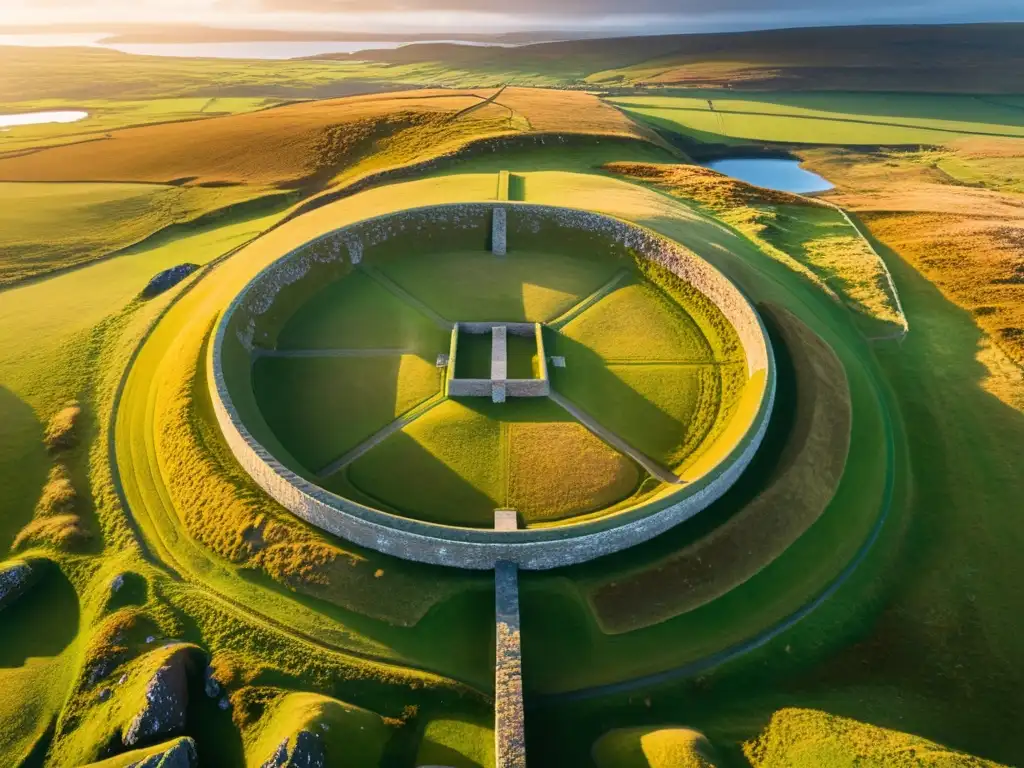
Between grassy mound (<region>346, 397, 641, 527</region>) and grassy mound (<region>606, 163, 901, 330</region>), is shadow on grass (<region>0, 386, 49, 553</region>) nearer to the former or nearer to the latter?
grassy mound (<region>346, 397, 641, 527</region>)

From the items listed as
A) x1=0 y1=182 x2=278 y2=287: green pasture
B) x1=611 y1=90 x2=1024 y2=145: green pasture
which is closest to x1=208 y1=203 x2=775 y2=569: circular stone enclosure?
x1=0 y1=182 x2=278 y2=287: green pasture

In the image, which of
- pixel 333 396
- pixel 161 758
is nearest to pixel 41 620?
pixel 161 758

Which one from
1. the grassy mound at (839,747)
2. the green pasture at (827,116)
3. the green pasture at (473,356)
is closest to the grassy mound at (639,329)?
the green pasture at (473,356)

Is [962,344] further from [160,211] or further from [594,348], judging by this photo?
[160,211]

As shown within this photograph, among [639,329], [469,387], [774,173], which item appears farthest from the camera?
[774,173]

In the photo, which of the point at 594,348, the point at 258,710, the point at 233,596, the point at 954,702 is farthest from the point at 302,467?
the point at 954,702

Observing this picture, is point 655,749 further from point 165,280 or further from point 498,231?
point 165,280
